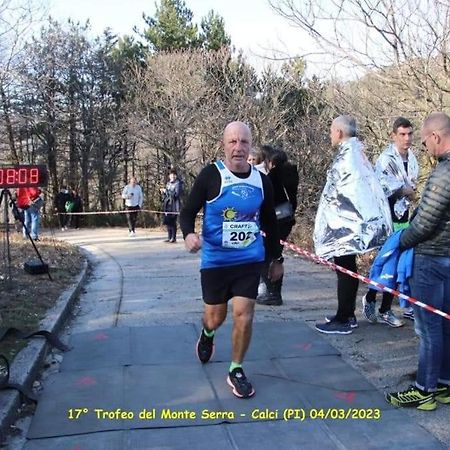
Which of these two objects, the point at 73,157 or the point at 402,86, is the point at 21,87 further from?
the point at 402,86

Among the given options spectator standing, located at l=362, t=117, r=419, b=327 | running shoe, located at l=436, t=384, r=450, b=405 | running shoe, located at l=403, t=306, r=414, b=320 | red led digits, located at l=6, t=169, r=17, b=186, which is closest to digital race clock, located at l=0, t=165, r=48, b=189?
red led digits, located at l=6, t=169, r=17, b=186

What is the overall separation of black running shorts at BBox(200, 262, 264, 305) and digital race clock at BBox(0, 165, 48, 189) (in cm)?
345

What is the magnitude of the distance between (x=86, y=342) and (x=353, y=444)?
9.23ft

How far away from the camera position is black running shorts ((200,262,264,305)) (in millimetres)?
4008

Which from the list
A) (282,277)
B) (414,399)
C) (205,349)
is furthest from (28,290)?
(414,399)

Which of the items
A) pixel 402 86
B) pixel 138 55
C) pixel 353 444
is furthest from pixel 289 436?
pixel 138 55

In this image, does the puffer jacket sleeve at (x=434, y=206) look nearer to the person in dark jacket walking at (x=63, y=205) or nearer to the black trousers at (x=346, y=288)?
the black trousers at (x=346, y=288)

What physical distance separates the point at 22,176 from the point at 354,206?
3.93 meters

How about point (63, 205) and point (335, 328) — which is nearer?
point (335, 328)

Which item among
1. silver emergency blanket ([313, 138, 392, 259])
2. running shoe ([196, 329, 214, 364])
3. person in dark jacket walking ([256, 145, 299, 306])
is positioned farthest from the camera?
person in dark jacket walking ([256, 145, 299, 306])

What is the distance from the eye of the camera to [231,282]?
407 cm

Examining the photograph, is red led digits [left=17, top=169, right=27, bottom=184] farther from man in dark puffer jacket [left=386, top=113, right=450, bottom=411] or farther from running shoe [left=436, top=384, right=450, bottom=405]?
running shoe [left=436, top=384, right=450, bottom=405]

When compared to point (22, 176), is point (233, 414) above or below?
below

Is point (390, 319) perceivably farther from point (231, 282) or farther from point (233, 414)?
point (233, 414)
